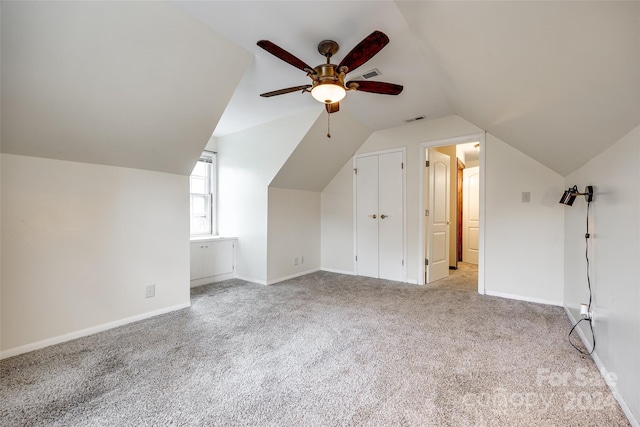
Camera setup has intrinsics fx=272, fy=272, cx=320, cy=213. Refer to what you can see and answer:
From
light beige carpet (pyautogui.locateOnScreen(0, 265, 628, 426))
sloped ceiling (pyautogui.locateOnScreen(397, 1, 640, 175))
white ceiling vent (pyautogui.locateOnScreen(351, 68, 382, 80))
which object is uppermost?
white ceiling vent (pyautogui.locateOnScreen(351, 68, 382, 80))

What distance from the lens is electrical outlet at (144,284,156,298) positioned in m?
2.71

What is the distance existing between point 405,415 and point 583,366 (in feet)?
4.59

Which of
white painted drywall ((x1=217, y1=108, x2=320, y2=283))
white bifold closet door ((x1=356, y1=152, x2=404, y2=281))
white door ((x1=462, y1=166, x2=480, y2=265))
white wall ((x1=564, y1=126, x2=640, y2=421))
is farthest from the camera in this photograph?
white door ((x1=462, y1=166, x2=480, y2=265))

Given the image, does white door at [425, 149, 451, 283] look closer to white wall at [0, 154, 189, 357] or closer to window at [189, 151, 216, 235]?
white wall at [0, 154, 189, 357]

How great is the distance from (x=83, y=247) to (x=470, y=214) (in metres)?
6.29

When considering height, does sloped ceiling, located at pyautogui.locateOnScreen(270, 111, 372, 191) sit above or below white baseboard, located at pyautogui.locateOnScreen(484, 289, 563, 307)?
above

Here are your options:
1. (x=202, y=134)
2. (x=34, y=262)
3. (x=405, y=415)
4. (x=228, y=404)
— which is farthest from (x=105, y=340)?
(x=405, y=415)

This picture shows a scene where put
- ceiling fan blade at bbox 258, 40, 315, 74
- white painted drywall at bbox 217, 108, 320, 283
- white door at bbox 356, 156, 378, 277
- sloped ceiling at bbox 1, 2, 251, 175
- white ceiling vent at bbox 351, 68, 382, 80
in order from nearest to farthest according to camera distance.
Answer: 1. sloped ceiling at bbox 1, 2, 251, 175
2. ceiling fan blade at bbox 258, 40, 315, 74
3. white ceiling vent at bbox 351, 68, 382, 80
4. white painted drywall at bbox 217, 108, 320, 283
5. white door at bbox 356, 156, 378, 277

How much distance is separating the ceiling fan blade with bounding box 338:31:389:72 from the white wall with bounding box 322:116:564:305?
2.34m

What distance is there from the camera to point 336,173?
4758mm

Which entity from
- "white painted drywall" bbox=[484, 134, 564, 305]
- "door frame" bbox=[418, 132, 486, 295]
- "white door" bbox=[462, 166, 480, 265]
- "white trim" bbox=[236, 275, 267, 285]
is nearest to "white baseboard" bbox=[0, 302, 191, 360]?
"white trim" bbox=[236, 275, 267, 285]

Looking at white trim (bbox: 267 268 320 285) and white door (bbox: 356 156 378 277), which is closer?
white trim (bbox: 267 268 320 285)

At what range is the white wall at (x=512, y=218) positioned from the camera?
10.1 feet

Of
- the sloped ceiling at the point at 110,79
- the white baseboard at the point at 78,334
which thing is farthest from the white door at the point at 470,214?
the white baseboard at the point at 78,334
